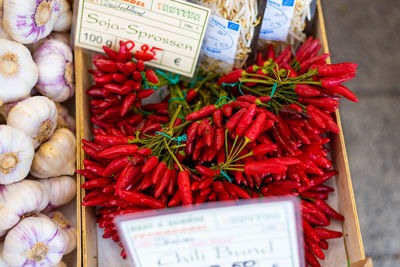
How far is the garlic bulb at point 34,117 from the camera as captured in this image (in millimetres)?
1268

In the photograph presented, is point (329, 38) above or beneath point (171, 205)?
above

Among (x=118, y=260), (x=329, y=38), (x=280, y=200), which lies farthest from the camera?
(x=329, y=38)

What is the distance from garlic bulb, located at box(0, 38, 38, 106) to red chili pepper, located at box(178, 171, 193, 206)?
2.02 feet

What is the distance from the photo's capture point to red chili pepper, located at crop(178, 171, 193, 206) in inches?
43.6

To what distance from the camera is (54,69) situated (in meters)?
1.42

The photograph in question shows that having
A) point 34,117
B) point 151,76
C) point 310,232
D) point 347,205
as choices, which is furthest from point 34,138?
point 347,205

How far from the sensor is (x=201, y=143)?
1.20 m

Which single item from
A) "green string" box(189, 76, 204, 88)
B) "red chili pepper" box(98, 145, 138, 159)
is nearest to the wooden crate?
"red chili pepper" box(98, 145, 138, 159)

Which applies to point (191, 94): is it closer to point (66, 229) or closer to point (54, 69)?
point (54, 69)

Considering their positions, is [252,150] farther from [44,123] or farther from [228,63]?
[44,123]

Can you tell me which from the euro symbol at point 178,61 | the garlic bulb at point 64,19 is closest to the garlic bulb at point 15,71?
the garlic bulb at point 64,19

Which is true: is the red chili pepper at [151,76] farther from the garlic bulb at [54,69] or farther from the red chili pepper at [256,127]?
the red chili pepper at [256,127]


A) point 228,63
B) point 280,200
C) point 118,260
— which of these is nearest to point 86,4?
point 228,63

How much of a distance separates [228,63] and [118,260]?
2.76 ft
